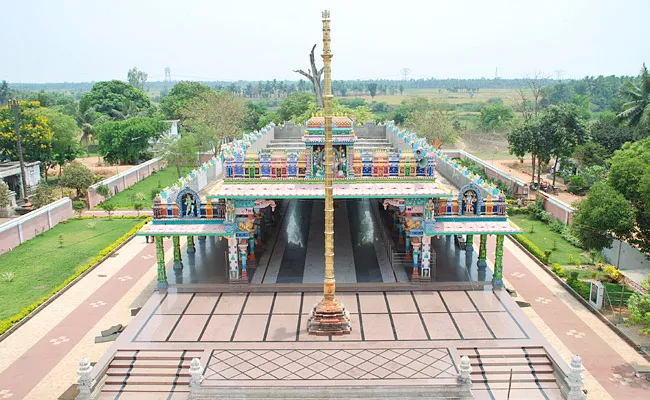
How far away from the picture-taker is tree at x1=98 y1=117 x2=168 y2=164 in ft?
152

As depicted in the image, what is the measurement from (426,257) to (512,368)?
5.13 meters

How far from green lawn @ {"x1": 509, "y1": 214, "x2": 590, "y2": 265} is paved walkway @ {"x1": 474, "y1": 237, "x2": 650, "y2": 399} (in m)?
1.81

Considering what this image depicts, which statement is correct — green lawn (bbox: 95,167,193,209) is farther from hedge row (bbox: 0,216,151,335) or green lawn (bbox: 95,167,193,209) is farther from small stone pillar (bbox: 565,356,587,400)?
small stone pillar (bbox: 565,356,587,400)

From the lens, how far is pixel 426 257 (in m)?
18.3

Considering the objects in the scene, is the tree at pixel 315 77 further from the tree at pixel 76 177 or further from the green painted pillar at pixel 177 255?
the tree at pixel 76 177

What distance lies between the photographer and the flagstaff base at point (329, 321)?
15164mm

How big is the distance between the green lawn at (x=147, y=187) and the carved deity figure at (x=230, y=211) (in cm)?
1705

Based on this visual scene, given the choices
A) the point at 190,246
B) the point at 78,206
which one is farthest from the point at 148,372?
the point at 78,206

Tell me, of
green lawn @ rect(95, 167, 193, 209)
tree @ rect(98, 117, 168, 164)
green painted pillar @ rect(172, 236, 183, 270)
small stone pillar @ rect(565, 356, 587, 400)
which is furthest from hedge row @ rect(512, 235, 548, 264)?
tree @ rect(98, 117, 168, 164)

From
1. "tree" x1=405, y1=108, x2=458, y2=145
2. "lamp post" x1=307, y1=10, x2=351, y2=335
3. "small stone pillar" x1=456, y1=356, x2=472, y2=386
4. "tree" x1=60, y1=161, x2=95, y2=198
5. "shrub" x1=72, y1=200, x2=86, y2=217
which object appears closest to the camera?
"small stone pillar" x1=456, y1=356, x2=472, y2=386

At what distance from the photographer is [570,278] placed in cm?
1973

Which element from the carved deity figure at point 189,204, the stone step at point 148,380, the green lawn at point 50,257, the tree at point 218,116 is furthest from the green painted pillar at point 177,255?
the tree at point 218,116

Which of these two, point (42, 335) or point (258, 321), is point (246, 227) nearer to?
point (258, 321)

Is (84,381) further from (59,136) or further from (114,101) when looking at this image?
(114,101)
